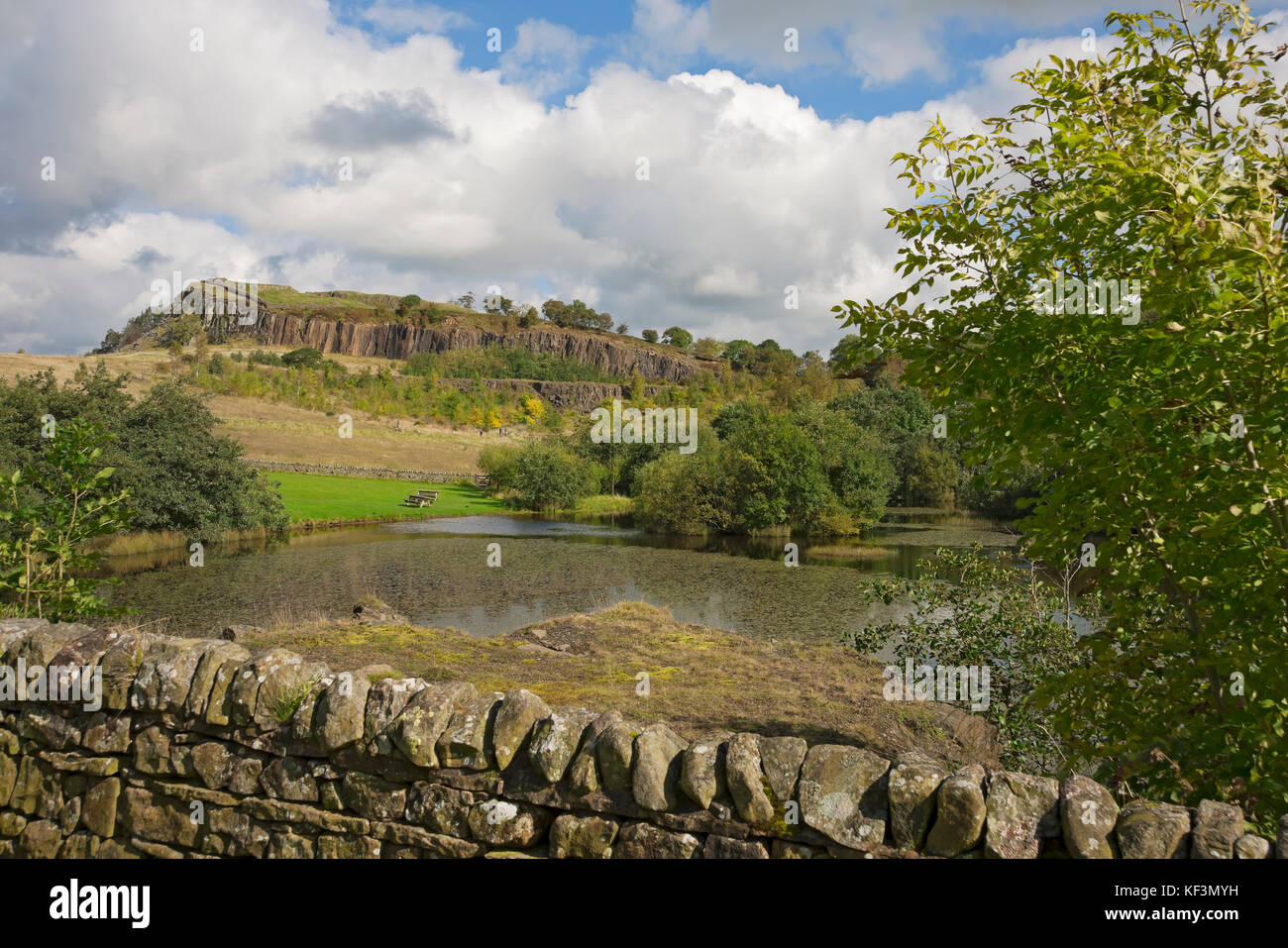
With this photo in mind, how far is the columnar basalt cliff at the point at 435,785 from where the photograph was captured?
306 cm

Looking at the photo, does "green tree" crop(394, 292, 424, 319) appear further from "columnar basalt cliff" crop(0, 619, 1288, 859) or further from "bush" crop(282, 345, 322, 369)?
"columnar basalt cliff" crop(0, 619, 1288, 859)

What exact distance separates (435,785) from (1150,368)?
4.02m

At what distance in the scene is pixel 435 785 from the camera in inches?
157

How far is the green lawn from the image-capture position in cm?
4093

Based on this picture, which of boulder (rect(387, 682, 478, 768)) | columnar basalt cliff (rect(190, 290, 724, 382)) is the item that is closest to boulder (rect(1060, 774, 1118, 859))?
boulder (rect(387, 682, 478, 768))

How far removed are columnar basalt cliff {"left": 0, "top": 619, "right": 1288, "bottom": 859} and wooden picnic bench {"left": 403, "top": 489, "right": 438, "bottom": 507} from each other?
140 feet

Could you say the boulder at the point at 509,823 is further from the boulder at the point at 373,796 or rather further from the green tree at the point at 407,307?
the green tree at the point at 407,307

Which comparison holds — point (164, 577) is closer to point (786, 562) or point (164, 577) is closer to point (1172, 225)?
point (786, 562)

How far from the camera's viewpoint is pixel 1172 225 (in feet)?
10.5

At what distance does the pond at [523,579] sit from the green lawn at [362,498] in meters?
3.65

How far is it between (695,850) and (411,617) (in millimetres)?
15342

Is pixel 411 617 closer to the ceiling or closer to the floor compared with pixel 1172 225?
closer to the floor

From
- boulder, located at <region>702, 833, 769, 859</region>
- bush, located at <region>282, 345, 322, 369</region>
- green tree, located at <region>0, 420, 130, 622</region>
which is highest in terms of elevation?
bush, located at <region>282, 345, 322, 369</region>
